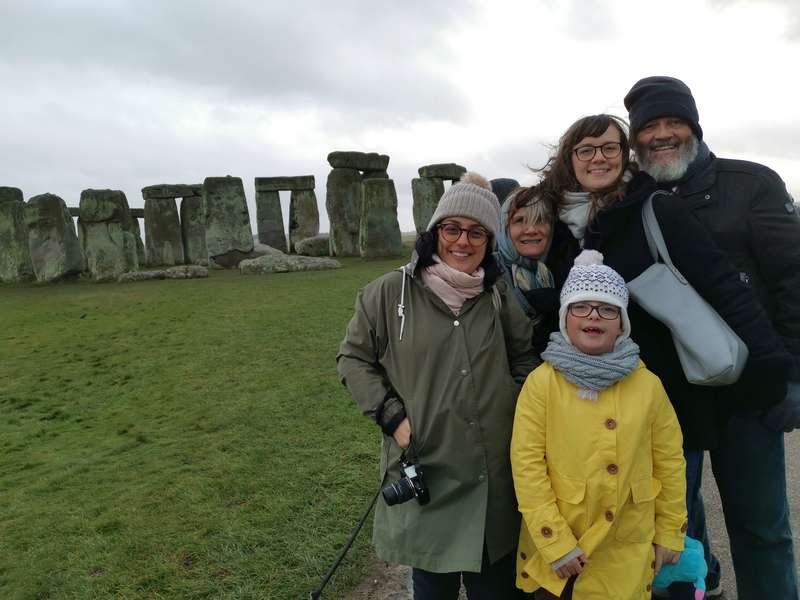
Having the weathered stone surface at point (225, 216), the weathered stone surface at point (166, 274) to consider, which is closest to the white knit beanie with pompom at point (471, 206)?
the weathered stone surface at point (166, 274)

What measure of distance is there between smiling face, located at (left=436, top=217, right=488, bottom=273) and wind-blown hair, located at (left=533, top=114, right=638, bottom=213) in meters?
0.34

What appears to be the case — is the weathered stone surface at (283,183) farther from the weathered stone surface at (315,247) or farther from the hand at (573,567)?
the hand at (573,567)

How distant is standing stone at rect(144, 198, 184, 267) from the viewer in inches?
698

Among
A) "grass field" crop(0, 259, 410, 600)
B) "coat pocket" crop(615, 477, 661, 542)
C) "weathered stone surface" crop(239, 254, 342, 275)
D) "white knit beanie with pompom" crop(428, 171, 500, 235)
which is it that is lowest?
"grass field" crop(0, 259, 410, 600)

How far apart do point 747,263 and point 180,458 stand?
370 cm

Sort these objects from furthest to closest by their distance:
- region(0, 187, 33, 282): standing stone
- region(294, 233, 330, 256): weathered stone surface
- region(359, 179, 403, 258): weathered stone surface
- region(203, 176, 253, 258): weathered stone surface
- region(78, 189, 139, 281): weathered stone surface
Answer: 1. region(294, 233, 330, 256): weathered stone surface
2. region(203, 176, 253, 258): weathered stone surface
3. region(359, 179, 403, 258): weathered stone surface
4. region(0, 187, 33, 282): standing stone
5. region(78, 189, 139, 281): weathered stone surface

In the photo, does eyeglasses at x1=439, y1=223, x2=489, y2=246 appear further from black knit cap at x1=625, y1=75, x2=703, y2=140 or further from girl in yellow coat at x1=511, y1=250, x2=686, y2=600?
black knit cap at x1=625, y1=75, x2=703, y2=140

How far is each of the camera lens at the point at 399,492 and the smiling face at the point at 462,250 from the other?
71 centimetres

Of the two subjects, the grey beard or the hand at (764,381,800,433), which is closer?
the hand at (764,381,800,433)

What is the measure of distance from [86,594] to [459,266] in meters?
2.25

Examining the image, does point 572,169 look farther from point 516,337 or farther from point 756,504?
point 756,504

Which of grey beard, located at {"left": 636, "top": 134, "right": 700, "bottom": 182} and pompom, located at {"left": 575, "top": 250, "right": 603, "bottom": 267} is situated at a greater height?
grey beard, located at {"left": 636, "top": 134, "right": 700, "bottom": 182}

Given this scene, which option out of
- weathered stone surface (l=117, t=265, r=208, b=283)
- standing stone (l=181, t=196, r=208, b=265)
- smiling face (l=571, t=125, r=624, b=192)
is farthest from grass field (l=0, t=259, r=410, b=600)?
standing stone (l=181, t=196, r=208, b=265)

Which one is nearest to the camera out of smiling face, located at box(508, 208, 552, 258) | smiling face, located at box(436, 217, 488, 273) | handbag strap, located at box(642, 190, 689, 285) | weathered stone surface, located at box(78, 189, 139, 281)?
handbag strap, located at box(642, 190, 689, 285)
